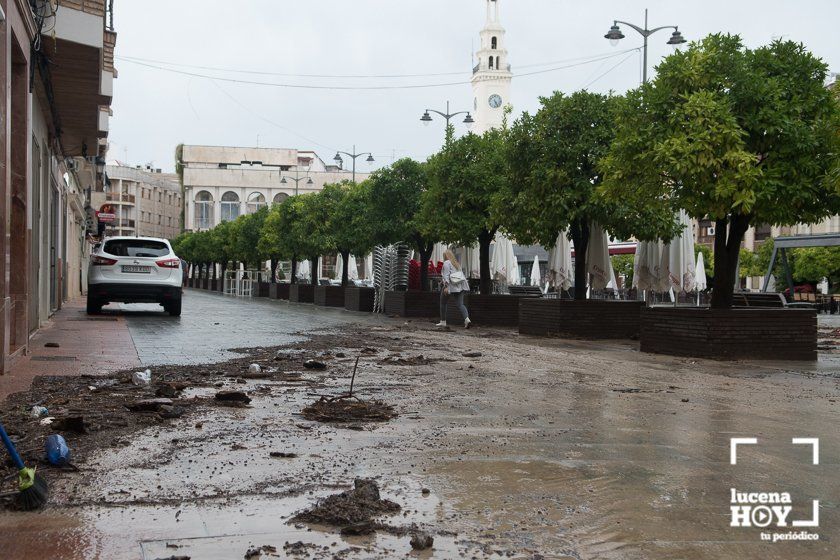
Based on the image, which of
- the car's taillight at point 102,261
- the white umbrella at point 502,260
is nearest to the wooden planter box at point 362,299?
the white umbrella at point 502,260

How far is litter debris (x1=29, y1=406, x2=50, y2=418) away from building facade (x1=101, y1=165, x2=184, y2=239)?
13483cm

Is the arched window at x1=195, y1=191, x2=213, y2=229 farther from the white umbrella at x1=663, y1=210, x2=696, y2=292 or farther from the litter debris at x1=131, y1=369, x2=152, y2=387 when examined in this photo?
the litter debris at x1=131, y1=369, x2=152, y2=387

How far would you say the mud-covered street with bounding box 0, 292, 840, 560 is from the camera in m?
3.87

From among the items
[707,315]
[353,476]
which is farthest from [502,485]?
[707,315]

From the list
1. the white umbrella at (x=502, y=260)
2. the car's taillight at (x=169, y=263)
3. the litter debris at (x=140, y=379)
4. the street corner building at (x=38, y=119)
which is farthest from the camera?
the white umbrella at (x=502, y=260)

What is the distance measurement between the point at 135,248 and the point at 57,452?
17373mm

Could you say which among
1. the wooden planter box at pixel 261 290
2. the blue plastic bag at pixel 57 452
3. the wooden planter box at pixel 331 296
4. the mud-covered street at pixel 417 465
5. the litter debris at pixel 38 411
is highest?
the blue plastic bag at pixel 57 452

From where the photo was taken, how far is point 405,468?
5.25 meters

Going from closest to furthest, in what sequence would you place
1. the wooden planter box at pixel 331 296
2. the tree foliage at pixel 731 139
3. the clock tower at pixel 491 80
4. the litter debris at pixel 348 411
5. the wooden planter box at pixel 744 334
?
the litter debris at pixel 348 411 < the tree foliage at pixel 731 139 < the wooden planter box at pixel 744 334 < the wooden planter box at pixel 331 296 < the clock tower at pixel 491 80

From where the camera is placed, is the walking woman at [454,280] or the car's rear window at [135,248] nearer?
the car's rear window at [135,248]

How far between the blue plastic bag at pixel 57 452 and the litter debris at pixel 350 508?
1516 millimetres

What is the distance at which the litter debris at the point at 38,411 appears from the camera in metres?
6.53

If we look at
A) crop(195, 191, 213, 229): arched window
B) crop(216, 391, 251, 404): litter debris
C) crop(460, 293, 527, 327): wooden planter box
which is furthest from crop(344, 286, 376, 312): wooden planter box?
crop(195, 191, 213, 229): arched window

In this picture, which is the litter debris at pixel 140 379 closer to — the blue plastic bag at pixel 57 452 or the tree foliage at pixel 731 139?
the blue plastic bag at pixel 57 452
